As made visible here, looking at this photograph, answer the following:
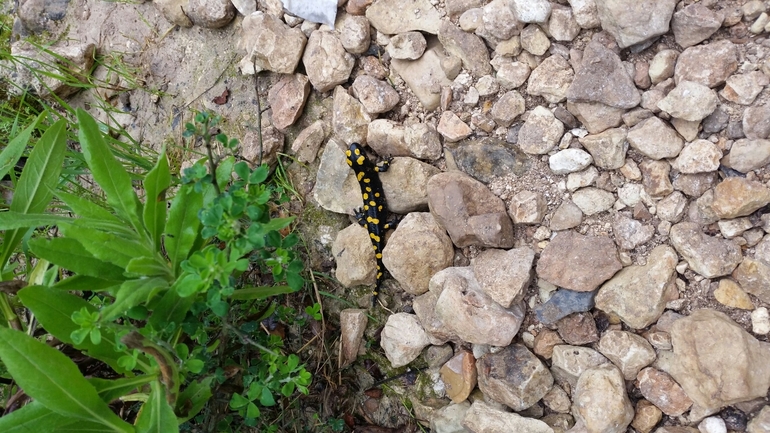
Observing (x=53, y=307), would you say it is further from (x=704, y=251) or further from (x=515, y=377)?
(x=704, y=251)

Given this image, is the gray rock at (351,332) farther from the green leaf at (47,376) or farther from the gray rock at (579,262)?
the green leaf at (47,376)

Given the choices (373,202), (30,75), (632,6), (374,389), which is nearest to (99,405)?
(374,389)

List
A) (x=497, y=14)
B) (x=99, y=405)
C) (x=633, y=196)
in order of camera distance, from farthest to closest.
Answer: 1. (x=497, y=14)
2. (x=633, y=196)
3. (x=99, y=405)

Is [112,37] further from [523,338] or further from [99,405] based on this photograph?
[523,338]

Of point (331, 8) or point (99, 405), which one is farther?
point (331, 8)

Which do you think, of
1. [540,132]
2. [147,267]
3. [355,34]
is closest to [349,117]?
[355,34]

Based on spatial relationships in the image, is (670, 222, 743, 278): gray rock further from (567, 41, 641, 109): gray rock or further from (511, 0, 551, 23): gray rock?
(511, 0, 551, 23): gray rock
